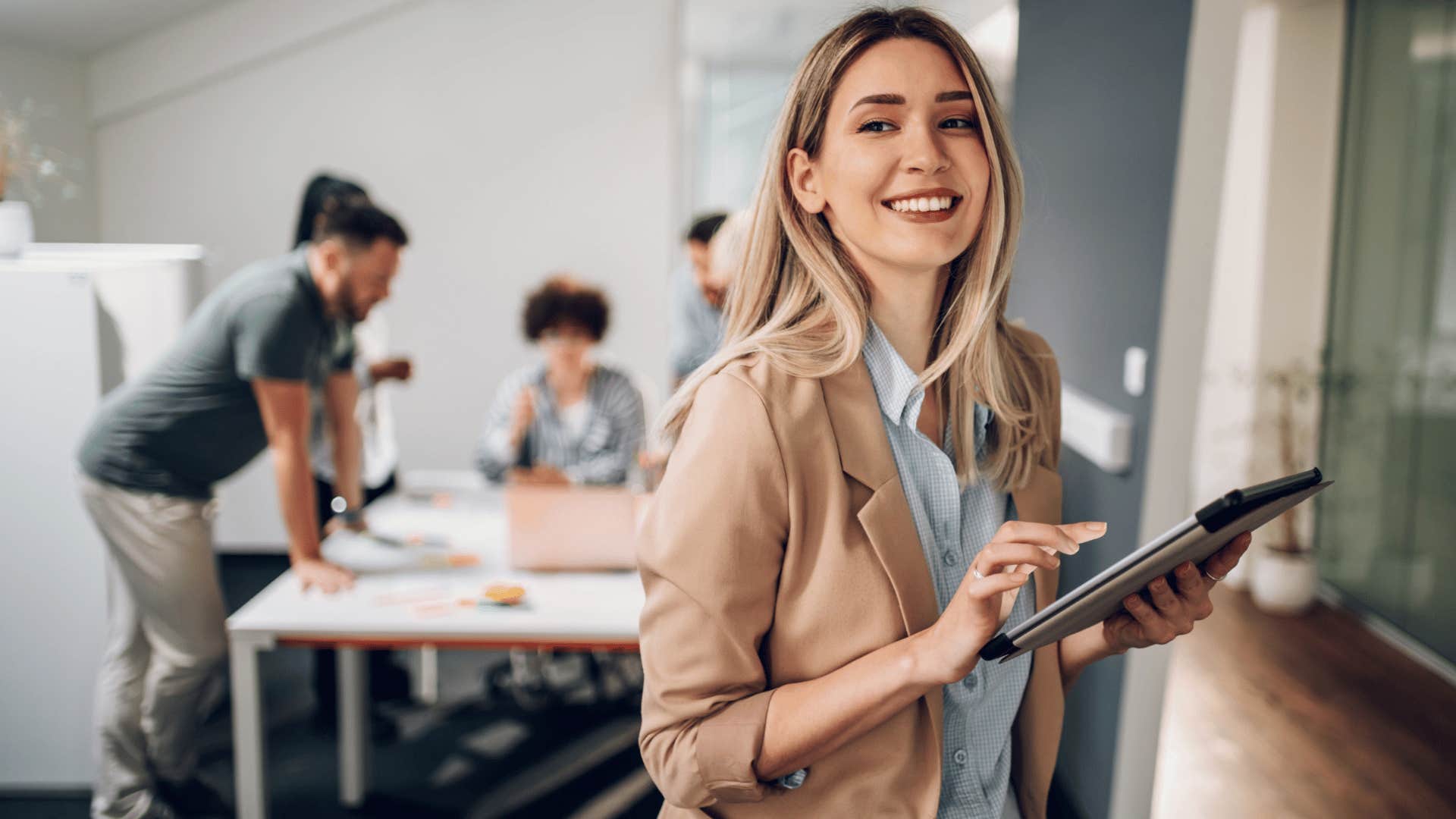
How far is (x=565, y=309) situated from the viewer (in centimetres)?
344

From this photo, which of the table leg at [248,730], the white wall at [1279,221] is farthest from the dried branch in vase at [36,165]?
the white wall at [1279,221]

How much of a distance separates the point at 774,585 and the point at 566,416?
271cm

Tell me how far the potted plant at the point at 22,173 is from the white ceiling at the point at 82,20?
26cm

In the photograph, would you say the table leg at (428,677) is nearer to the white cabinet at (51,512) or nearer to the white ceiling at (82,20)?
the white cabinet at (51,512)

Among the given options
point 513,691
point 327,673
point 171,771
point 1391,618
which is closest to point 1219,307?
point 1391,618

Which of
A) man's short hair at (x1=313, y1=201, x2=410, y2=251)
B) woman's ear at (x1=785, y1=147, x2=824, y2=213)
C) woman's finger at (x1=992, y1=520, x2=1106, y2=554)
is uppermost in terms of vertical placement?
man's short hair at (x1=313, y1=201, x2=410, y2=251)

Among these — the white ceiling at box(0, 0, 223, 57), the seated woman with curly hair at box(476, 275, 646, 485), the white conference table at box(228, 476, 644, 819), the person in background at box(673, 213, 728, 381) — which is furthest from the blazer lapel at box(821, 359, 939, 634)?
the white ceiling at box(0, 0, 223, 57)

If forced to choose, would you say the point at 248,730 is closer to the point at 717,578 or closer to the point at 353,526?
the point at 353,526

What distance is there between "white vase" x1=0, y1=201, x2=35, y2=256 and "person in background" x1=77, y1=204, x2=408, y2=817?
1.97 feet

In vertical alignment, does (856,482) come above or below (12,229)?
below

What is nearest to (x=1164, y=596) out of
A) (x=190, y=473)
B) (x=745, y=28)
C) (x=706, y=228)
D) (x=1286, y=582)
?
(x=190, y=473)

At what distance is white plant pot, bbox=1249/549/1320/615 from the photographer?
4.50 meters

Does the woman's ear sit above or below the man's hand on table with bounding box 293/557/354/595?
above

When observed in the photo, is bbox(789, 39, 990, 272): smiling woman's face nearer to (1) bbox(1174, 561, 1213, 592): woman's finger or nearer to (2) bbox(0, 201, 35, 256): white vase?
(1) bbox(1174, 561, 1213, 592): woman's finger
